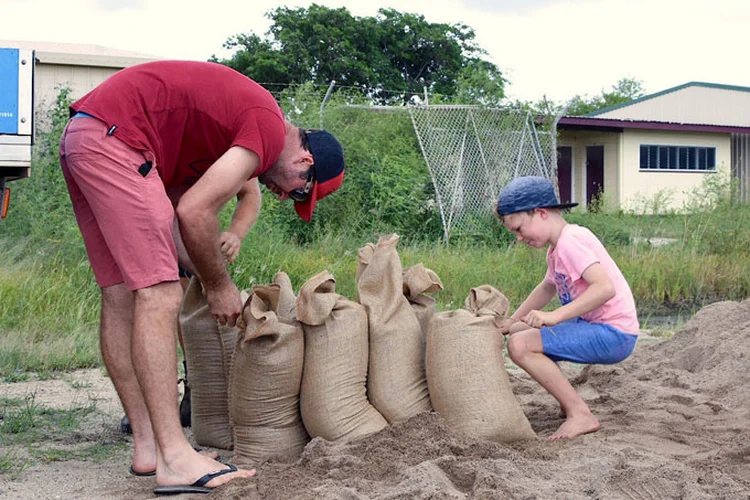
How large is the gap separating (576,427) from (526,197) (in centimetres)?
106

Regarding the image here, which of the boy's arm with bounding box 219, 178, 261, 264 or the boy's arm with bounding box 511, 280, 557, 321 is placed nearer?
the boy's arm with bounding box 219, 178, 261, 264

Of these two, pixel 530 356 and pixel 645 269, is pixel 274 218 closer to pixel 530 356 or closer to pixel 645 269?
pixel 645 269

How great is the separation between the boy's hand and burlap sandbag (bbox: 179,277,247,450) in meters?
1.27

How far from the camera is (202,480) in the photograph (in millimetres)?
3254

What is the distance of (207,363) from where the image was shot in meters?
4.02

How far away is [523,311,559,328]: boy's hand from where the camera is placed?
3.77 meters

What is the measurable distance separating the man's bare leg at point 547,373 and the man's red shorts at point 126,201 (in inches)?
63.4

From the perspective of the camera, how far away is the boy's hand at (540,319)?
377 centimetres

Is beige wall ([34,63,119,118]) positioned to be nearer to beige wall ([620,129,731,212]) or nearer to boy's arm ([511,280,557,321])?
boy's arm ([511,280,557,321])

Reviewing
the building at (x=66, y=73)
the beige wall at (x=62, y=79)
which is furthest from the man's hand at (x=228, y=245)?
the beige wall at (x=62, y=79)

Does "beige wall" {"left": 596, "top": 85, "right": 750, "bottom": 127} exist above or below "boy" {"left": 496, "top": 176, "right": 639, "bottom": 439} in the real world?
above

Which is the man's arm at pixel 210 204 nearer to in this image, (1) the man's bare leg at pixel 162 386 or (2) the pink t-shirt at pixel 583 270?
(1) the man's bare leg at pixel 162 386

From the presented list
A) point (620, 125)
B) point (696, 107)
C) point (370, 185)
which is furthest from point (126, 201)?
point (696, 107)

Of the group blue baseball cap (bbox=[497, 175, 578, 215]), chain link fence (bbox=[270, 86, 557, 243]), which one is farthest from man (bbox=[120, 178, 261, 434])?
chain link fence (bbox=[270, 86, 557, 243])
